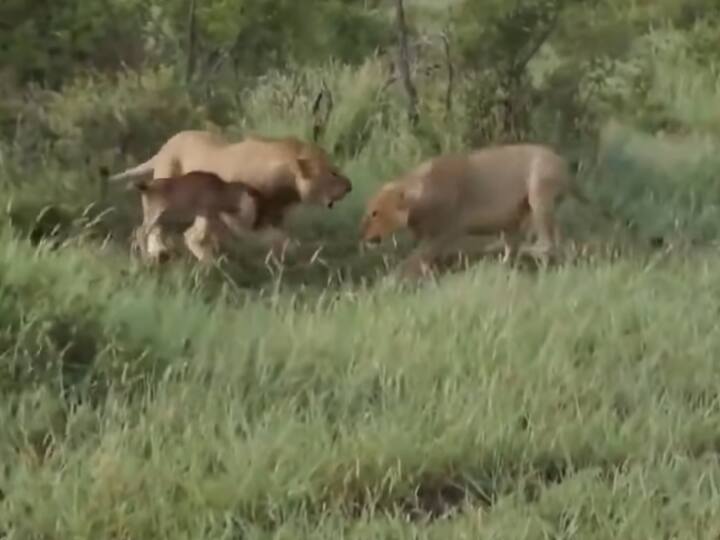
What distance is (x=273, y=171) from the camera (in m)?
5.44

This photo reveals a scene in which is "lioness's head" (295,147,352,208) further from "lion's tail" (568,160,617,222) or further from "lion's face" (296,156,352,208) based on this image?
"lion's tail" (568,160,617,222)

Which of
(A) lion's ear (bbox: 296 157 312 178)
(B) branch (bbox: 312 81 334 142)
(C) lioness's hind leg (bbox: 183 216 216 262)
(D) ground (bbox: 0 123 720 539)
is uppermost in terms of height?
(A) lion's ear (bbox: 296 157 312 178)

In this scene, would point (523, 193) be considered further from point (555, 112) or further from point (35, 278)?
point (35, 278)

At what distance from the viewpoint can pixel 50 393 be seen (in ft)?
13.3

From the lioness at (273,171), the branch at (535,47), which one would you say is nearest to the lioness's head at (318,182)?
the lioness at (273,171)

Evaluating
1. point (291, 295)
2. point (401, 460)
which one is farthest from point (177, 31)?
point (401, 460)

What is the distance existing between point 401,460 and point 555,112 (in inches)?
140

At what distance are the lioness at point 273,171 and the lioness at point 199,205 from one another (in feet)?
0.14

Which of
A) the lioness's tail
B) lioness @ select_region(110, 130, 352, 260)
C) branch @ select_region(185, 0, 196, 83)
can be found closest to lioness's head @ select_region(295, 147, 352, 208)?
lioness @ select_region(110, 130, 352, 260)

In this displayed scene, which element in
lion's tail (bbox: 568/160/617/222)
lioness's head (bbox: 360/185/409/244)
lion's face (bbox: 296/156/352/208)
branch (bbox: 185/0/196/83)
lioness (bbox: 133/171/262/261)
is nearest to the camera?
lioness (bbox: 133/171/262/261)

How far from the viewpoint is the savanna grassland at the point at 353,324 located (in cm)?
358

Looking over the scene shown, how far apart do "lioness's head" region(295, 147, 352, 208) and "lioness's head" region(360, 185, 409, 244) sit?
0.15m

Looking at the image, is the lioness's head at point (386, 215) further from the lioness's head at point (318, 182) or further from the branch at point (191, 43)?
the branch at point (191, 43)

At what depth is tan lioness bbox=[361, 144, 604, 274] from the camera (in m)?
5.48
